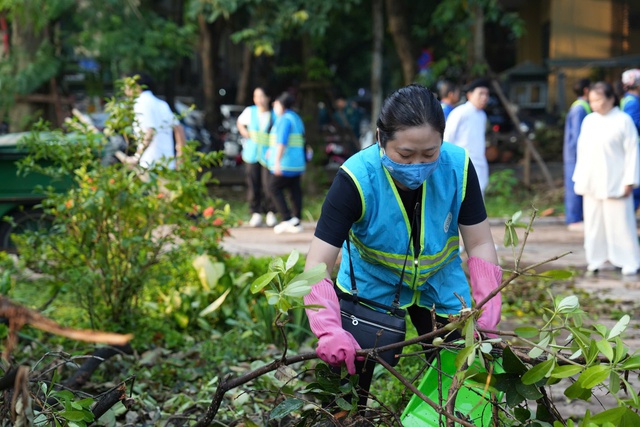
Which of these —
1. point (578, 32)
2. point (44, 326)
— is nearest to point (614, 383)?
point (44, 326)

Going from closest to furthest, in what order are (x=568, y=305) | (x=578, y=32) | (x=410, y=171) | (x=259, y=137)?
(x=568, y=305) → (x=410, y=171) → (x=259, y=137) → (x=578, y=32)

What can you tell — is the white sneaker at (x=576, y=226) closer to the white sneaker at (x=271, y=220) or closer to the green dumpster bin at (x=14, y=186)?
the white sneaker at (x=271, y=220)

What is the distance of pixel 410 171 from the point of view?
2926mm

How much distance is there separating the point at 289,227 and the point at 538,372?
849 cm

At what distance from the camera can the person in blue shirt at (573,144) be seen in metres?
10.1

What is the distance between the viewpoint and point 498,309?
3.07m

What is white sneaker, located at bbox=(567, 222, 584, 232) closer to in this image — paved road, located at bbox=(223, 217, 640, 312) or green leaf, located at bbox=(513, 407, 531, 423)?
paved road, located at bbox=(223, 217, 640, 312)

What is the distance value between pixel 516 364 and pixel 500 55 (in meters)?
22.2

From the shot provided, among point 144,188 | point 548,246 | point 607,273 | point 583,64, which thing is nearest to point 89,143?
point 144,188

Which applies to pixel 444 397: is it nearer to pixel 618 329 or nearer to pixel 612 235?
pixel 618 329

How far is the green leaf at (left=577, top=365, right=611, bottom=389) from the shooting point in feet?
8.05

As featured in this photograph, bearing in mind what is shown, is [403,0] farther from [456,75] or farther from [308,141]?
[308,141]

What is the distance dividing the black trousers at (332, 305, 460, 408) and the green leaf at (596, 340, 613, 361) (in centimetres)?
64

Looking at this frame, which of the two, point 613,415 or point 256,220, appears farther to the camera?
point 256,220
